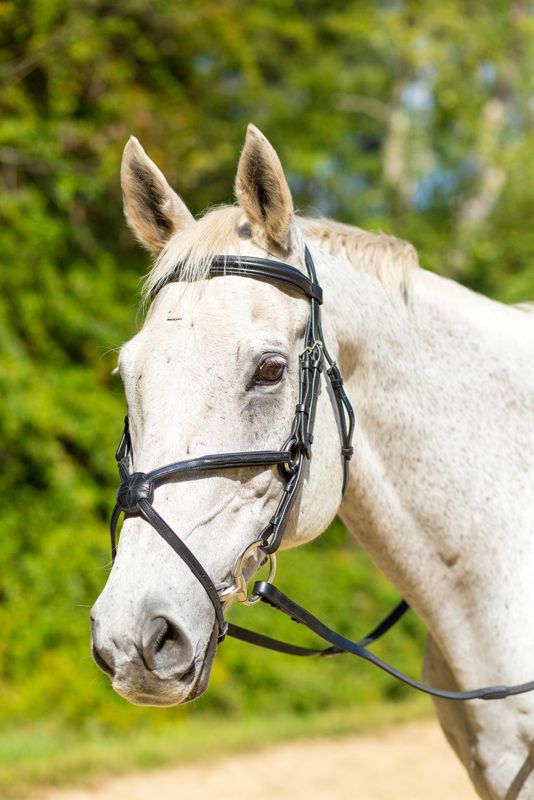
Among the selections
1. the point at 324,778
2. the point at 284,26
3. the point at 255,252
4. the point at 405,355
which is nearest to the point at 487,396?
the point at 405,355

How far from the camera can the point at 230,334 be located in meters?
2.25

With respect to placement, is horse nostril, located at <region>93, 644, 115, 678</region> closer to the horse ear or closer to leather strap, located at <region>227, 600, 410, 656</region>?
leather strap, located at <region>227, 600, 410, 656</region>

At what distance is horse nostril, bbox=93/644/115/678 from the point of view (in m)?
2.00

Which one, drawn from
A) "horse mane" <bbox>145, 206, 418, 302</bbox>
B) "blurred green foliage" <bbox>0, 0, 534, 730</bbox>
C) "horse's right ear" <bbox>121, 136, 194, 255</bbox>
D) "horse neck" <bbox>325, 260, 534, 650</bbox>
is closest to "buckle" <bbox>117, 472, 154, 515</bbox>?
"horse mane" <bbox>145, 206, 418, 302</bbox>

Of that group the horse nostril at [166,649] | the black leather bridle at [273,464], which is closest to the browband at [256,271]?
the black leather bridle at [273,464]

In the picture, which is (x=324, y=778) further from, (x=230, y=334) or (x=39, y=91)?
(x=39, y=91)

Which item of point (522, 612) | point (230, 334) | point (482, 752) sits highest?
point (230, 334)

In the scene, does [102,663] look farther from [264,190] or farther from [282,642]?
[264,190]

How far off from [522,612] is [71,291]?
22.6ft

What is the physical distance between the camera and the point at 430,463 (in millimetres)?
2637

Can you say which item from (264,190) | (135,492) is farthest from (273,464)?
(264,190)

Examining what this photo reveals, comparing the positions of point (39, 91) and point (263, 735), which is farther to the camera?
point (39, 91)

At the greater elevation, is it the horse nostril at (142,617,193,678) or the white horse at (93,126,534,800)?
the white horse at (93,126,534,800)

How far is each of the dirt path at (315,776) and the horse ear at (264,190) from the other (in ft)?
15.9
